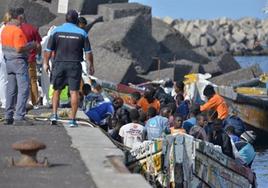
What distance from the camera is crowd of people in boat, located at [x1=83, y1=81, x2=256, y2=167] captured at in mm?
16484

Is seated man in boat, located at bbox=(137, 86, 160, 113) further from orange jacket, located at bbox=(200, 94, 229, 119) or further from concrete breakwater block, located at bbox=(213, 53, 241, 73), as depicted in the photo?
concrete breakwater block, located at bbox=(213, 53, 241, 73)

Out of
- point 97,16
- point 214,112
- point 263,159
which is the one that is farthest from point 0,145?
point 97,16

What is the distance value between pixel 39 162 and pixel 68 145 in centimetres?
173

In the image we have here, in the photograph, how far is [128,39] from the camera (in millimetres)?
33938

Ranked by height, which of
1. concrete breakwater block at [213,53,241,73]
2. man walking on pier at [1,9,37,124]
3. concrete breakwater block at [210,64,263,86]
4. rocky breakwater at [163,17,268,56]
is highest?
man walking on pier at [1,9,37,124]

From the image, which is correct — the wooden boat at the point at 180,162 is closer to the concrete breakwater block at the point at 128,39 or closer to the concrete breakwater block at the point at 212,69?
the concrete breakwater block at the point at 128,39

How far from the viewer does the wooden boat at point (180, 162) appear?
14.3 m

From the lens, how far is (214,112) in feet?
63.8

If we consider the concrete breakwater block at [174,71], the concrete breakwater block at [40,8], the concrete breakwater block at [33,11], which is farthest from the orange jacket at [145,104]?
the concrete breakwater block at [33,11]

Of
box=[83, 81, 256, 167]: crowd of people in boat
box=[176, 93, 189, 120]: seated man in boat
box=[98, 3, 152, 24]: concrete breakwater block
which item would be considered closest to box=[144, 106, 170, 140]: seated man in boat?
box=[83, 81, 256, 167]: crowd of people in boat

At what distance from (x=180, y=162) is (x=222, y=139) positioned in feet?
7.47

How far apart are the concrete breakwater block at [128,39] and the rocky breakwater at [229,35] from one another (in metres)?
34.6

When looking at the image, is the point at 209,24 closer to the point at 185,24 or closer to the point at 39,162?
the point at 185,24

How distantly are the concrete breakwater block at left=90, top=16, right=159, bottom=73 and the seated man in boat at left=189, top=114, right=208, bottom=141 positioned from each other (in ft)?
52.5
